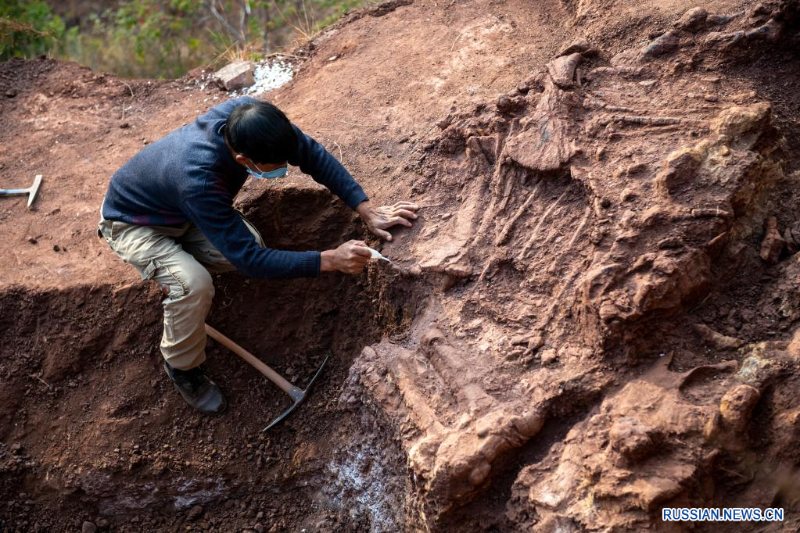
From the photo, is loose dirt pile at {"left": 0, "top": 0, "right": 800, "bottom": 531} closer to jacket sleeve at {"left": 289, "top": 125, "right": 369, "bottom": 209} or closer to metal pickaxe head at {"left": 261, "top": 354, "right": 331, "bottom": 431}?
metal pickaxe head at {"left": 261, "top": 354, "right": 331, "bottom": 431}

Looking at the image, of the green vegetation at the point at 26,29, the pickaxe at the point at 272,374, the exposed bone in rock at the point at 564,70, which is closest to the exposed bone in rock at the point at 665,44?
the exposed bone in rock at the point at 564,70

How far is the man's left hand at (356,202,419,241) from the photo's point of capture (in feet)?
10.3

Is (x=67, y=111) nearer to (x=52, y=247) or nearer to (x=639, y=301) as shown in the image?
(x=52, y=247)

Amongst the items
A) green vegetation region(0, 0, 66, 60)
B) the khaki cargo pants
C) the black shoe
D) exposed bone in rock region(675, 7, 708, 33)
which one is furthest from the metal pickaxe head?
green vegetation region(0, 0, 66, 60)

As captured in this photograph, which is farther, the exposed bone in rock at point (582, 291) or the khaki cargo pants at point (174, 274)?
the khaki cargo pants at point (174, 274)

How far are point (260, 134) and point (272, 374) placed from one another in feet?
4.64

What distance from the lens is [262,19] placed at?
7199 mm

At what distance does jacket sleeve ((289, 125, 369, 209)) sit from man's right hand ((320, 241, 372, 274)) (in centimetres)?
39

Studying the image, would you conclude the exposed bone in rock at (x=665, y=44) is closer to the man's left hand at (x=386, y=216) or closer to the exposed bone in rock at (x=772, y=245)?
the exposed bone in rock at (x=772, y=245)

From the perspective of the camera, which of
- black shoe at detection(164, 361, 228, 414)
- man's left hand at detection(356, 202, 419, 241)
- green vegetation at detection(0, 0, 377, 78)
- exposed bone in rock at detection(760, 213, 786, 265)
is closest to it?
exposed bone in rock at detection(760, 213, 786, 265)

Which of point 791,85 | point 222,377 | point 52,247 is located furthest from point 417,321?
point 52,247

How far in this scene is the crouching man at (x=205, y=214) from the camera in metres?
2.79

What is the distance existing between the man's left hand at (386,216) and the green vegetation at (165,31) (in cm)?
310

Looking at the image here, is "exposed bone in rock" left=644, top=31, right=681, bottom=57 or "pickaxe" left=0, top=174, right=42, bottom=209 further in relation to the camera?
"pickaxe" left=0, top=174, right=42, bottom=209
